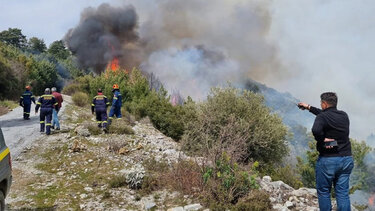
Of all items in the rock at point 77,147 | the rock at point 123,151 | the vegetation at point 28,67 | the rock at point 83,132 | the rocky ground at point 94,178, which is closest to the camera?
the rocky ground at point 94,178

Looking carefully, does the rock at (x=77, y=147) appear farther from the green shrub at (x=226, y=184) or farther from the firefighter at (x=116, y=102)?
the green shrub at (x=226, y=184)

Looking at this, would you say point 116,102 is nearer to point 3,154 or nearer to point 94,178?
point 94,178

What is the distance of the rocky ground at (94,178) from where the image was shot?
5996 mm

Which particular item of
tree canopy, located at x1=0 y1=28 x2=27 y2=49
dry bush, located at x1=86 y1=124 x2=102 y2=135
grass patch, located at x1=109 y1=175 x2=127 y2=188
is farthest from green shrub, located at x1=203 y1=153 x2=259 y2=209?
tree canopy, located at x1=0 y1=28 x2=27 y2=49

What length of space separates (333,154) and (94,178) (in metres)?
5.55

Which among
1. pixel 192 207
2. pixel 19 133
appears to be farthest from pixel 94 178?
pixel 19 133

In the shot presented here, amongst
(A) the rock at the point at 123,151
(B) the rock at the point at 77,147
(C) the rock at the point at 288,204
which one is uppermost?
(B) the rock at the point at 77,147

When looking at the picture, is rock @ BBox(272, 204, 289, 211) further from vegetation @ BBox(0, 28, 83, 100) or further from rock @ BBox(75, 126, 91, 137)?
vegetation @ BBox(0, 28, 83, 100)

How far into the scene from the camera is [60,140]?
1070cm

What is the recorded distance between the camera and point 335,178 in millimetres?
4316

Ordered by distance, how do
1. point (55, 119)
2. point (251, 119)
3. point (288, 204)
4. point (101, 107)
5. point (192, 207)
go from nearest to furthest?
point (192, 207), point (288, 204), point (101, 107), point (55, 119), point (251, 119)

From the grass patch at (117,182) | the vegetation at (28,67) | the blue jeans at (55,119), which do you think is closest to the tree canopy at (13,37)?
the vegetation at (28,67)

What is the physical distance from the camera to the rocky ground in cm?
600

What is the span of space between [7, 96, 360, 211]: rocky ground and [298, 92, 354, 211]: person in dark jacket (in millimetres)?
1444
